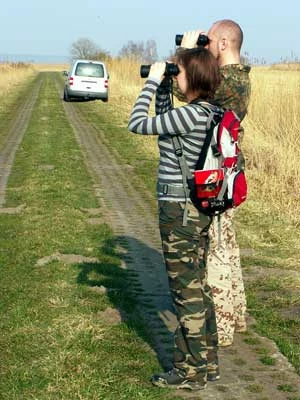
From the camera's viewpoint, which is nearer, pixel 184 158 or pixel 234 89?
pixel 184 158

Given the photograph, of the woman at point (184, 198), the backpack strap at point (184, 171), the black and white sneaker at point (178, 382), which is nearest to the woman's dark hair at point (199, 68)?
the woman at point (184, 198)

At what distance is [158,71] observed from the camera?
4062 mm

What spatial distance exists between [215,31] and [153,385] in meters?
2.15

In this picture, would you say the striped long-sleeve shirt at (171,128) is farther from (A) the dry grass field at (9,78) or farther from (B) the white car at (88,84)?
(A) the dry grass field at (9,78)

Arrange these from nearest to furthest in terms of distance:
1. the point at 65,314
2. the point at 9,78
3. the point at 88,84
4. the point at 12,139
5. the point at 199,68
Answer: the point at 199,68, the point at 65,314, the point at 12,139, the point at 88,84, the point at 9,78

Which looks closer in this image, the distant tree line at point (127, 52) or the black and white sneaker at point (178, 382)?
the black and white sneaker at point (178, 382)

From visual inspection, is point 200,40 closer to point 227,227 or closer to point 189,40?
point 189,40

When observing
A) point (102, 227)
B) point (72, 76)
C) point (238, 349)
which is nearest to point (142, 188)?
point (102, 227)

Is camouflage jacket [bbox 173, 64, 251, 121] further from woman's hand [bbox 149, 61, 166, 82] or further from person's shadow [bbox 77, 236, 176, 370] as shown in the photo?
person's shadow [bbox 77, 236, 176, 370]

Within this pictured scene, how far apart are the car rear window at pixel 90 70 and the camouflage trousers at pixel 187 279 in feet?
91.1

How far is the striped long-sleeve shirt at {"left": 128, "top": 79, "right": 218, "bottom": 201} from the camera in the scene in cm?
400

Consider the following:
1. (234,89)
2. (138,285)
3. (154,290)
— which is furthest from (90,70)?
(234,89)

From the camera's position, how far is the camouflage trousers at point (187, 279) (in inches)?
162

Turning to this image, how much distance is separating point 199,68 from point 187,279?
43.8 inches
